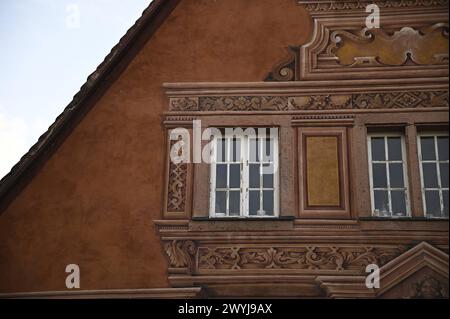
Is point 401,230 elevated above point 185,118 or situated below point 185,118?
below

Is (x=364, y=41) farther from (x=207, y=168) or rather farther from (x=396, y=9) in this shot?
(x=207, y=168)

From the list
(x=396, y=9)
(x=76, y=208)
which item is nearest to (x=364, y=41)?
(x=396, y=9)

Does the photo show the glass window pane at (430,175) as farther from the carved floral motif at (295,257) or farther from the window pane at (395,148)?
the carved floral motif at (295,257)

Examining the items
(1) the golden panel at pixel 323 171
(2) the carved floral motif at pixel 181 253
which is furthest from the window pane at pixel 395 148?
(2) the carved floral motif at pixel 181 253

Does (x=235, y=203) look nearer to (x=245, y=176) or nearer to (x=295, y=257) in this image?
(x=245, y=176)

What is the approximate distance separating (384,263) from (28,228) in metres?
3.85

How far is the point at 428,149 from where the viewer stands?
7.75m

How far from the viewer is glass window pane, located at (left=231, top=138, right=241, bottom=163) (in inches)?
312

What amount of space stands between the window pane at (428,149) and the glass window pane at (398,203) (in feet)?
1.65

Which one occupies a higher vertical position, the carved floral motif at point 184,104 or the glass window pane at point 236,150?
the carved floral motif at point 184,104

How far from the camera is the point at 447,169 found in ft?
24.8

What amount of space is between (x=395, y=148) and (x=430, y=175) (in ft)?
1.63

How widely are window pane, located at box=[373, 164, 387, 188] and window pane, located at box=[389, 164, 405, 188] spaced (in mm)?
76

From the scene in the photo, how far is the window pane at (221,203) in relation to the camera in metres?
7.66
